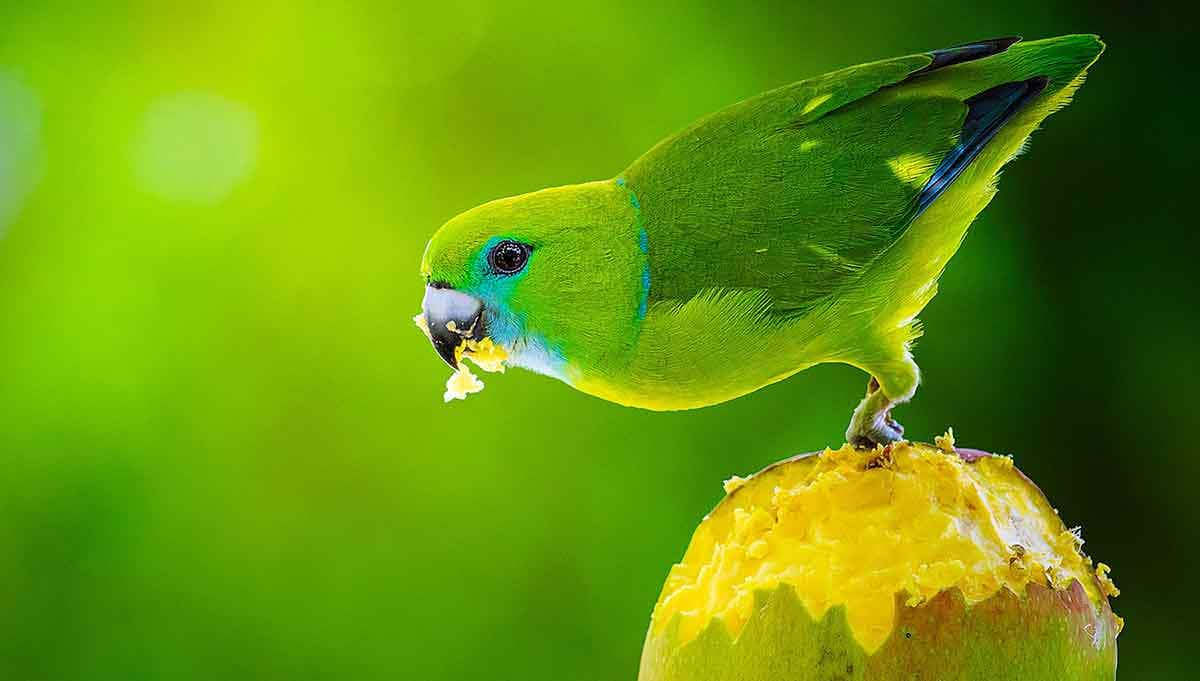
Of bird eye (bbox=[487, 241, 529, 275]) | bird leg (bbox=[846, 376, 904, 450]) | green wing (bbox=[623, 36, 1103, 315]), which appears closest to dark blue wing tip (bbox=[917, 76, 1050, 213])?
green wing (bbox=[623, 36, 1103, 315])

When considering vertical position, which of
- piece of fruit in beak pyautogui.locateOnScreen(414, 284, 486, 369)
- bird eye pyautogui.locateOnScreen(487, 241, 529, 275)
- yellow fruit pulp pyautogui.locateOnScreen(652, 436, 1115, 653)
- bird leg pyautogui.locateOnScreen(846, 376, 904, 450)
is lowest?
yellow fruit pulp pyautogui.locateOnScreen(652, 436, 1115, 653)

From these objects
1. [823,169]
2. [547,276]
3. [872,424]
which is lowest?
[872,424]

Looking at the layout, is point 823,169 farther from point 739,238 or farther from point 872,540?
point 872,540

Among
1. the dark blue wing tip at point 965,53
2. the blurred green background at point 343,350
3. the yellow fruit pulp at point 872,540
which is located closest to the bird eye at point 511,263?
the yellow fruit pulp at point 872,540

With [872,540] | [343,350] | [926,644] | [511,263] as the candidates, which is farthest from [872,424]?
[343,350]

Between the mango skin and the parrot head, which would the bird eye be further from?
the mango skin

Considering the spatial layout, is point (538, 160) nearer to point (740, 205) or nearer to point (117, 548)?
point (117, 548)
